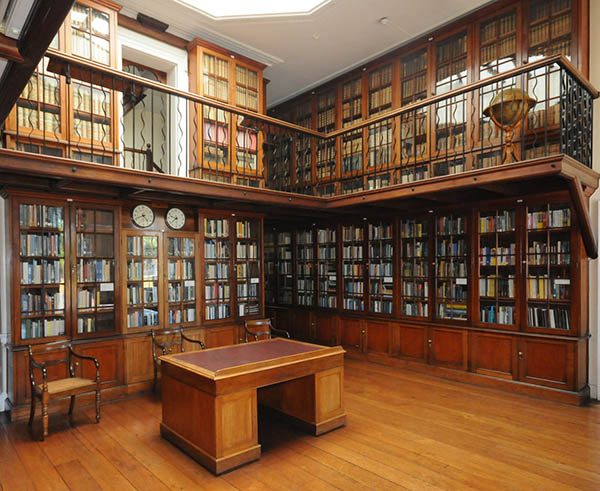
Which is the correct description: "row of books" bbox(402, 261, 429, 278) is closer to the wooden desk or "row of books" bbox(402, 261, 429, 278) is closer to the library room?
the library room

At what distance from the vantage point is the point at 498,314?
551 cm

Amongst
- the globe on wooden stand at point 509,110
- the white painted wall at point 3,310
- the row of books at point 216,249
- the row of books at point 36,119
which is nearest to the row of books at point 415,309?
the globe on wooden stand at point 509,110

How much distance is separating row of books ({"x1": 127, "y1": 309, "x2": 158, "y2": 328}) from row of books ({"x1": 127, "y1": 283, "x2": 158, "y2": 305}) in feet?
0.42

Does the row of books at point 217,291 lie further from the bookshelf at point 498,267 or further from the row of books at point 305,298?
the bookshelf at point 498,267

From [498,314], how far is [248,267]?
3789 millimetres

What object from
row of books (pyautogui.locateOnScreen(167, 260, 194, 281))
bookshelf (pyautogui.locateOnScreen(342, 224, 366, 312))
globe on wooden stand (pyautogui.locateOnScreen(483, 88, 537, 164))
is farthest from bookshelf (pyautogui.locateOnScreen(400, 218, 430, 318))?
row of books (pyautogui.locateOnScreen(167, 260, 194, 281))

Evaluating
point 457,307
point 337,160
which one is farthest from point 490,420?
point 337,160

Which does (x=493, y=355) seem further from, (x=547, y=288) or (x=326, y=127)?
(x=326, y=127)

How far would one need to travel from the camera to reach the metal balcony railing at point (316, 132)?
4504 mm

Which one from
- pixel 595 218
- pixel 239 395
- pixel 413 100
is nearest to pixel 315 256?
pixel 413 100

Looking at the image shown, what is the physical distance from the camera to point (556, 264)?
199 inches

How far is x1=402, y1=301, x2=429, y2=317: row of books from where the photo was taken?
630 cm

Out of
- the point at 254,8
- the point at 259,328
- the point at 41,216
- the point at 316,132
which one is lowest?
the point at 259,328

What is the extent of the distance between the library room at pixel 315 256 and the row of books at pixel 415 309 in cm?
3
